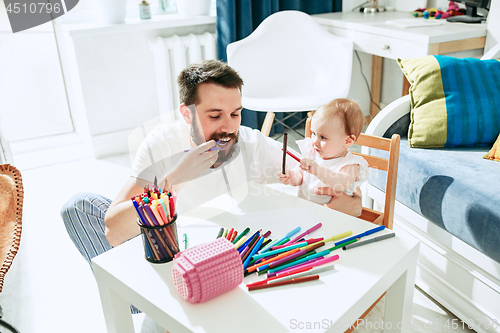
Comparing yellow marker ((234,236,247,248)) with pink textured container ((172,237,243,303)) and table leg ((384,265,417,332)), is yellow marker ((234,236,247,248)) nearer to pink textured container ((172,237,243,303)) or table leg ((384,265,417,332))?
pink textured container ((172,237,243,303))

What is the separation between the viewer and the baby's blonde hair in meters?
1.26

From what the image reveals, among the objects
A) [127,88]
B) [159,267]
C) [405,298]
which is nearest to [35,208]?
[127,88]

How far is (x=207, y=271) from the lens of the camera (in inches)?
30.2

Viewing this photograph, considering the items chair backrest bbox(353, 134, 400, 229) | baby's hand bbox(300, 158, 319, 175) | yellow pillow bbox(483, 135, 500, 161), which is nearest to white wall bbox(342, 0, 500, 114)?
yellow pillow bbox(483, 135, 500, 161)

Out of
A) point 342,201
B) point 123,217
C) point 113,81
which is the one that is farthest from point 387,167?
point 113,81

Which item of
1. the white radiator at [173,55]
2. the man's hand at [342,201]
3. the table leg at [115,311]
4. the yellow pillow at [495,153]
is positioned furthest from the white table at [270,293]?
the white radiator at [173,55]

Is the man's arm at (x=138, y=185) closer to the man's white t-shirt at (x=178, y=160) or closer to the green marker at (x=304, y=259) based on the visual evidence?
the man's white t-shirt at (x=178, y=160)

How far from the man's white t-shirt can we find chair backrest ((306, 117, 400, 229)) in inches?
10.6

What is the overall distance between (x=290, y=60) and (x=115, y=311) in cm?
205

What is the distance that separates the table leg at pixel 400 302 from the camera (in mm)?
951

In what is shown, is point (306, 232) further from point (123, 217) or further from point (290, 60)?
point (290, 60)

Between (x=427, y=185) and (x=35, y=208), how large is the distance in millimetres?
1867

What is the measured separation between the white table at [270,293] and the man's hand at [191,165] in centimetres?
11

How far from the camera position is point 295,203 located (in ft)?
3.72
